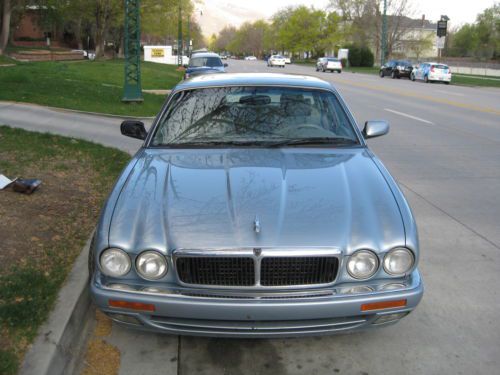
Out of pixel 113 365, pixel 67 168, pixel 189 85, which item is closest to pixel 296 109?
pixel 189 85

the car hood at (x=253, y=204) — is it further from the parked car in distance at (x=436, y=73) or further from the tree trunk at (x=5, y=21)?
the parked car in distance at (x=436, y=73)

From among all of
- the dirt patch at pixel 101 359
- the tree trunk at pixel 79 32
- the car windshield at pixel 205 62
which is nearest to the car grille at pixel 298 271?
the dirt patch at pixel 101 359

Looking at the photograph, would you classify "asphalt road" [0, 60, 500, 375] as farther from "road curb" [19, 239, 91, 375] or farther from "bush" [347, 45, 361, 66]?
"bush" [347, 45, 361, 66]

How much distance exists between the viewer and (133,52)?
1589 centimetres

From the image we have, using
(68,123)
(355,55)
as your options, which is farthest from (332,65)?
(68,123)

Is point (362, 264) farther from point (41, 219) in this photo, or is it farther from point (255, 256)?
point (41, 219)

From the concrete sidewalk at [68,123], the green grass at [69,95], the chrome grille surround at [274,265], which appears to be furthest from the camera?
the green grass at [69,95]

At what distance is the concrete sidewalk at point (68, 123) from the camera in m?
9.84

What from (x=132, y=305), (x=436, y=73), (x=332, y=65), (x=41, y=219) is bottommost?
(x=41, y=219)

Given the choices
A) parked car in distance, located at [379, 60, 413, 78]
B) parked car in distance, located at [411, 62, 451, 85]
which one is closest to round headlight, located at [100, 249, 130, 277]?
parked car in distance, located at [411, 62, 451, 85]

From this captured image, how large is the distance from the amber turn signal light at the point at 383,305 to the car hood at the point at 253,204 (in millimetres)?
308

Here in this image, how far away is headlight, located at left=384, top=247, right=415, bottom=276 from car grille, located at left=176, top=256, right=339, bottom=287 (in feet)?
1.04

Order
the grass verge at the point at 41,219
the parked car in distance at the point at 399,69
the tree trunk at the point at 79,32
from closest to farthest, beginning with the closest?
the grass verge at the point at 41,219 < the parked car in distance at the point at 399,69 < the tree trunk at the point at 79,32

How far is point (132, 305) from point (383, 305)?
137 centimetres
